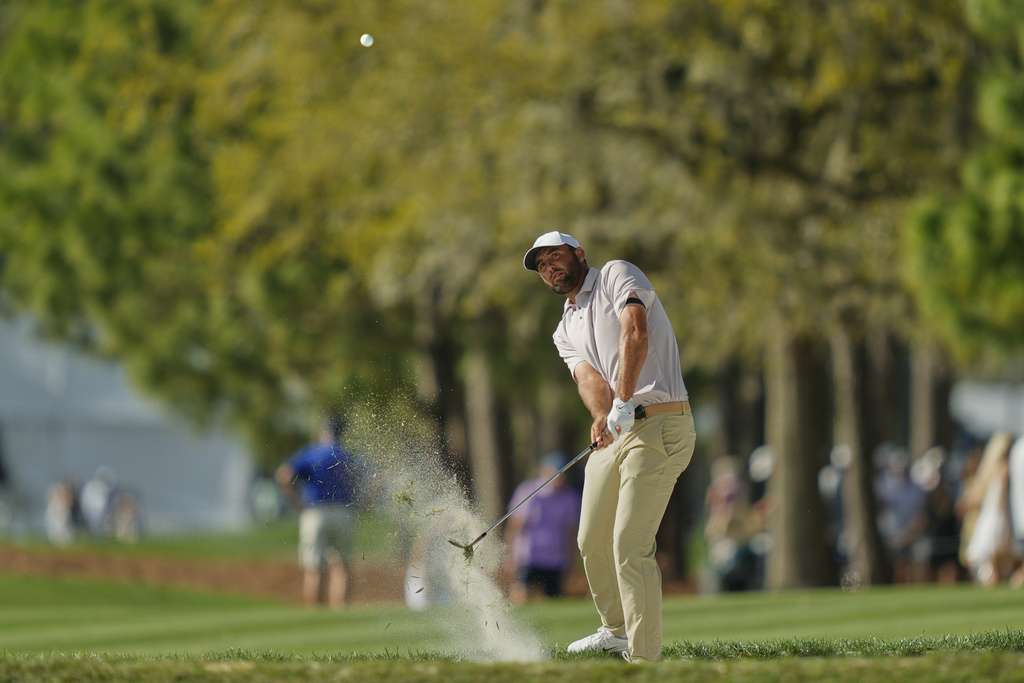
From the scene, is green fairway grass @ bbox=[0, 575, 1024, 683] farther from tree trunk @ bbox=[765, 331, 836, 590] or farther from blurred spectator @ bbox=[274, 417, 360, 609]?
A: tree trunk @ bbox=[765, 331, 836, 590]

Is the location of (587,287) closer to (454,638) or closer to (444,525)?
(444,525)

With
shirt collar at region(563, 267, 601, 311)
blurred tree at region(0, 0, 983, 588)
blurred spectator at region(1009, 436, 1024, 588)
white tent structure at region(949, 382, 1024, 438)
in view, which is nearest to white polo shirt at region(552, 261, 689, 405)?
shirt collar at region(563, 267, 601, 311)

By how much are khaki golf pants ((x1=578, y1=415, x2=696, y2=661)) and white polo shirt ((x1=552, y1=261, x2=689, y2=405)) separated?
5.6 inches

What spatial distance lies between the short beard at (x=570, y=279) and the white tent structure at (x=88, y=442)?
118 feet

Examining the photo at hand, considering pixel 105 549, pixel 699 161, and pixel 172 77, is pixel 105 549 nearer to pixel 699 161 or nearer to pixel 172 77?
pixel 172 77

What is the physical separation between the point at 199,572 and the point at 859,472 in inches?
523

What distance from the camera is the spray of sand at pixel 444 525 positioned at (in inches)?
294

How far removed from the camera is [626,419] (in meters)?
6.46

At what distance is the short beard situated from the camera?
6820 mm

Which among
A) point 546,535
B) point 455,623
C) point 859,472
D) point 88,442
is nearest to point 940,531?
point 859,472

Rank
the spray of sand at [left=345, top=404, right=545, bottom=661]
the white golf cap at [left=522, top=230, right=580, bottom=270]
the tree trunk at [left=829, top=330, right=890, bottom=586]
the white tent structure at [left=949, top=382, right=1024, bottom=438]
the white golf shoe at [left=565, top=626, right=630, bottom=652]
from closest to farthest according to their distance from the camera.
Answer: the white golf cap at [left=522, top=230, right=580, bottom=270] < the white golf shoe at [left=565, top=626, right=630, bottom=652] < the spray of sand at [left=345, top=404, right=545, bottom=661] < the tree trunk at [left=829, top=330, right=890, bottom=586] < the white tent structure at [left=949, top=382, right=1024, bottom=438]

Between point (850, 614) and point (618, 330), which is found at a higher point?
point (618, 330)

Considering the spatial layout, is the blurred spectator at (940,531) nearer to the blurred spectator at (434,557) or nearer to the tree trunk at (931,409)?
the tree trunk at (931,409)

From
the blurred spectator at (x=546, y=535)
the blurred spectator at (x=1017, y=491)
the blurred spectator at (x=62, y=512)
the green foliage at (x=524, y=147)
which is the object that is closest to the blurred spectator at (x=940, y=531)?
the green foliage at (x=524, y=147)
